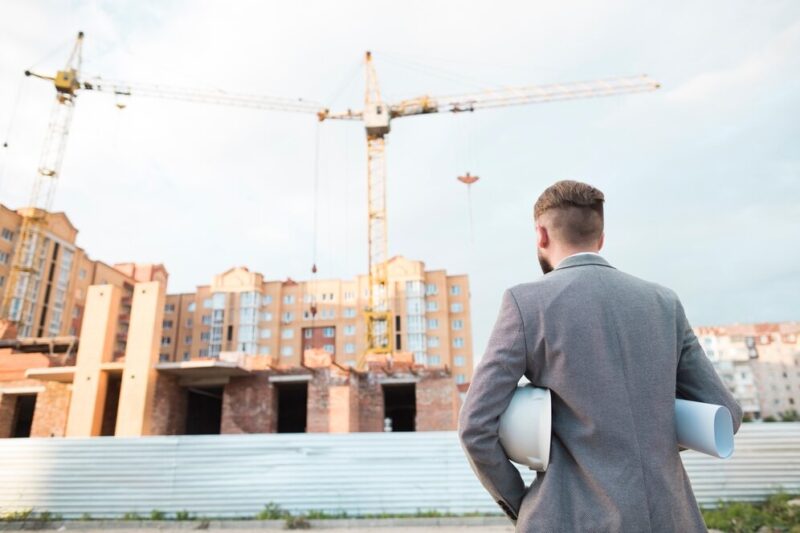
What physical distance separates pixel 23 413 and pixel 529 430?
3296cm

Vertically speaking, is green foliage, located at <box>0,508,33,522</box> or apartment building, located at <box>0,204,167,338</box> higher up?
apartment building, located at <box>0,204,167,338</box>

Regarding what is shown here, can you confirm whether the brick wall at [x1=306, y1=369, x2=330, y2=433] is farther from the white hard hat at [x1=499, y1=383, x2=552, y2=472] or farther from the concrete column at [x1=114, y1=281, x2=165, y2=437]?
the white hard hat at [x1=499, y1=383, x2=552, y2=472]

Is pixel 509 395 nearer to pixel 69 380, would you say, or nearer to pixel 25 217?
pixel 69 380

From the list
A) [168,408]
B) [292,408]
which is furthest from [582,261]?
[292,408]

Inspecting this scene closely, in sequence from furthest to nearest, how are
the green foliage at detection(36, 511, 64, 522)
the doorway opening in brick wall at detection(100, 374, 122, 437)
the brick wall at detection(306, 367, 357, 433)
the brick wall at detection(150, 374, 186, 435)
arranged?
1. the doorway opening in brick wall at detection(100, 374, 122, 437)
2. the brick wall at detection(306, 367, 357, 433)
3. the brick wall at detection(150, 374, 186, 435)
4. the green foliage at detection(36, 511, 64, 522)

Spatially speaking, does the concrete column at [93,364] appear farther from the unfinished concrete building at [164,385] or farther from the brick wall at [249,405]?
the brick wall at [249,405]

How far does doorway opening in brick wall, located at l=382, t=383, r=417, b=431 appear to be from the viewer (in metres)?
23.2

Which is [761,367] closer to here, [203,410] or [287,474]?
[203,410]

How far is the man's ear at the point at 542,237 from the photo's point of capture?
1768 mm

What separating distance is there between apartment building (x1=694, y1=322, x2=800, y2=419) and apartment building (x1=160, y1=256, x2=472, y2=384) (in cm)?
3968

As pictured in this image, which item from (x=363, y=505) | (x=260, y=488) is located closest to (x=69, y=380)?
(x=260, y=488)

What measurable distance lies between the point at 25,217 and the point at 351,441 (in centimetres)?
5672

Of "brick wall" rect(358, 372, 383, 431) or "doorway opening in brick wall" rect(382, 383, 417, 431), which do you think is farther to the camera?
"doorway opening in brick wall" rect(382, 383, 417, 431)

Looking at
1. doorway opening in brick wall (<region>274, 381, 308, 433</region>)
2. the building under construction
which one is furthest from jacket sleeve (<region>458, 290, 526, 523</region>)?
doorway opening in brick wall (<region>274, 381, 308, 433</region>)
